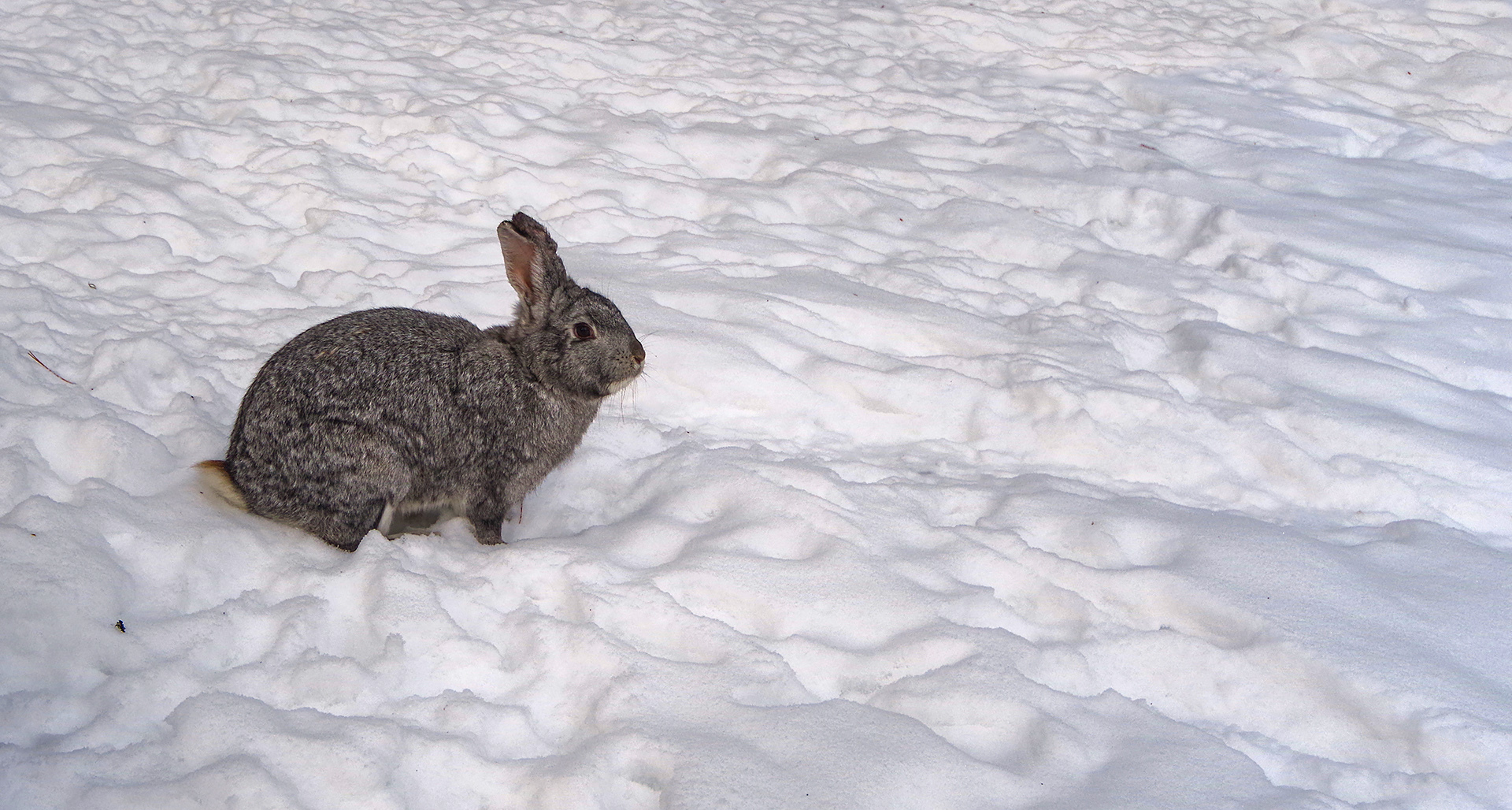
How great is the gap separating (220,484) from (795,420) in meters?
2.33

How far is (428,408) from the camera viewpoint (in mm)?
3709

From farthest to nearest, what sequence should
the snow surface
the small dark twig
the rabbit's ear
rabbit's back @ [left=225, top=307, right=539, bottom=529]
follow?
the small dark twig, the rabbit's ear, rabbit's back @ [left=225, top=307, right=539, bottom=529], the snow surface

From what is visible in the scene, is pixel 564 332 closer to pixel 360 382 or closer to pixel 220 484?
pixel 360 382

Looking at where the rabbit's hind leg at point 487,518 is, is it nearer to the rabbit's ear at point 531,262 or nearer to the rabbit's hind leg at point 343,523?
the rabbit's hind leg at point 343,523

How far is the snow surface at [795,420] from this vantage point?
9.44ft

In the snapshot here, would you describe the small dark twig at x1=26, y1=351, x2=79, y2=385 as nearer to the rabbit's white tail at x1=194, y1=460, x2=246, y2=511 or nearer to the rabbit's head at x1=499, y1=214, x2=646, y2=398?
the rabbit's white tail at x1=194, y1=460, x2=246, y2=511

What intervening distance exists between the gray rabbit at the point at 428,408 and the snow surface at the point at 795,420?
0.19 m

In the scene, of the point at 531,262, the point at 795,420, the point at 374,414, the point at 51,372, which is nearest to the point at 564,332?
the point at 531,262

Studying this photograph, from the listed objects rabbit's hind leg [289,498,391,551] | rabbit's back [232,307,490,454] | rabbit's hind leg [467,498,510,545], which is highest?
rabbit's back [232,307,490,454]

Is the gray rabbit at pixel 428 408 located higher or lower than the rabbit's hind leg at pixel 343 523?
higher

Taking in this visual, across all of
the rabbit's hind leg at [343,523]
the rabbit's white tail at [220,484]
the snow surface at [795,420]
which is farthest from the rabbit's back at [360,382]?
the snow surface at [795,420]

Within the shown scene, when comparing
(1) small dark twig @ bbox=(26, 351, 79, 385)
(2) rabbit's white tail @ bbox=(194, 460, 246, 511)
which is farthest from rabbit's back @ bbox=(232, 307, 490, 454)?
(1) small dark twig @ bbox=(26, 351, 79, 385)

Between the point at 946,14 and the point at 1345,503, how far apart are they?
22.0 feet

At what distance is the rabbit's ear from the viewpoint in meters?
3.79
